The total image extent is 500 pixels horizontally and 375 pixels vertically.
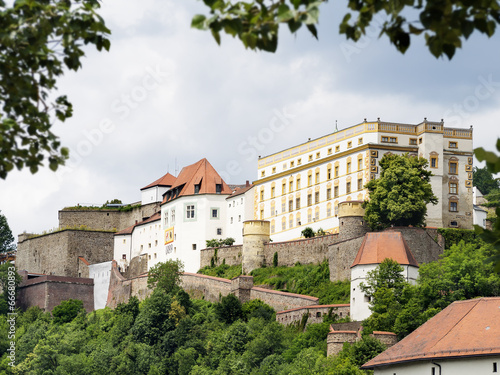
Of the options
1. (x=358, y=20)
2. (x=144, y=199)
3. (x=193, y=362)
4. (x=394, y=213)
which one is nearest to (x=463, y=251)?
(x=394, y=213)

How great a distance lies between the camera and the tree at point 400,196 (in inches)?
2589

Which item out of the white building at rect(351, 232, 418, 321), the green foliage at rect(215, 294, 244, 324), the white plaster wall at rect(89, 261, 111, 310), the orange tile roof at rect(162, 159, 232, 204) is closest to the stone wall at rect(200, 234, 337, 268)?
the green foliage at rect(215, 294, 244, 324)

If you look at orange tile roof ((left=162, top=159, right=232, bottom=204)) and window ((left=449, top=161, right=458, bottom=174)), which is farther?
orange tile roof ((left=162, top=159, right=232, bottom=204))

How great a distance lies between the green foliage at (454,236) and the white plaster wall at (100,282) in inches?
1349

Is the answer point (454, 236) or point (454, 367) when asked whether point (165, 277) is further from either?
point (454, 367)

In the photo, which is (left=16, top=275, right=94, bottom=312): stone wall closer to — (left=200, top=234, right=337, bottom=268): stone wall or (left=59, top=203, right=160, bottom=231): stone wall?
(left=59, top=203, right=160, bottom=231): stone wall

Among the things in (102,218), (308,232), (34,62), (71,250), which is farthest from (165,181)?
(34,62)

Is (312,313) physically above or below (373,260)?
below

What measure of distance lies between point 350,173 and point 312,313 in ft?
51.7

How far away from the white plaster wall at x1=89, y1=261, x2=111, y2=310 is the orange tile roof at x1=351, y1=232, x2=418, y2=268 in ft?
111

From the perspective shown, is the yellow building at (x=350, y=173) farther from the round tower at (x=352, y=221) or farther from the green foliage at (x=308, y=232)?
the round tower at (x=352, y=221)

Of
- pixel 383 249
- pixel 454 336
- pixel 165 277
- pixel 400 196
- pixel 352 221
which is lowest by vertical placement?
pixel 454 336

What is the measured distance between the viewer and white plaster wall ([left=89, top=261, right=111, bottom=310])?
294 feet

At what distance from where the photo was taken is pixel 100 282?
90.8 metres
